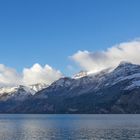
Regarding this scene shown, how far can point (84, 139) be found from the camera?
140 m

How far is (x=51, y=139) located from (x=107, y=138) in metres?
19.6

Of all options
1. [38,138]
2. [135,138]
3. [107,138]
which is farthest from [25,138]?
[135,138]

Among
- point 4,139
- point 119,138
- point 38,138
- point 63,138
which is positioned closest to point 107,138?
point 119,138

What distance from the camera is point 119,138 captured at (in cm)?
14100

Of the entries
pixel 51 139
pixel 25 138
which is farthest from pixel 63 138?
pixel 25 138

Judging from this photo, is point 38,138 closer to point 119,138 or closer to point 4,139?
point 4,139

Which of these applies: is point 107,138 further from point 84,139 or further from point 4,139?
point 4,139

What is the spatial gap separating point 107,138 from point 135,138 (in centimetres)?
965

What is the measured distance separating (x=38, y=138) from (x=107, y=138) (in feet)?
82.6

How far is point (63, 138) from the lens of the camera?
143875 mm

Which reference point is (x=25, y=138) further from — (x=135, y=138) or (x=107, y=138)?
(x=135, y=138)

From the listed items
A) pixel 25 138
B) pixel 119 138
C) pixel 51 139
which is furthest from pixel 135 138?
pixel 25 138

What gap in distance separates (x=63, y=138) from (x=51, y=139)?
463 centimetres

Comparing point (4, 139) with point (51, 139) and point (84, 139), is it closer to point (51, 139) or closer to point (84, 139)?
point (51, 139)
